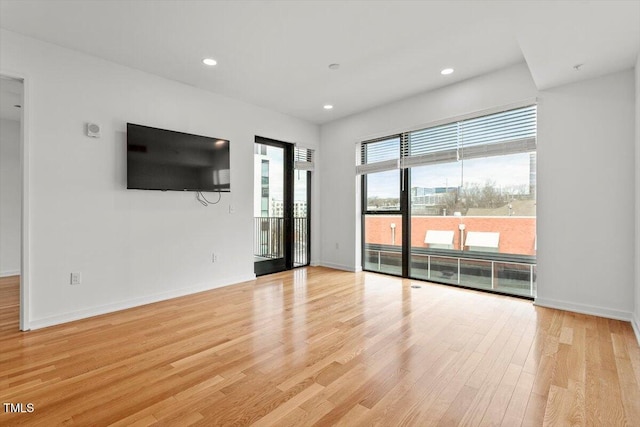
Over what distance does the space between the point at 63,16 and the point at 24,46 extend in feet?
2.15

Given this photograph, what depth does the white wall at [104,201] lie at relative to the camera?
2928 mm

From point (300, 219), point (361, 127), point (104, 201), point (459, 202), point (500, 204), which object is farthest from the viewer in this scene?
point (300, 219)

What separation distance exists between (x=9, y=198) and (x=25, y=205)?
12.1ft

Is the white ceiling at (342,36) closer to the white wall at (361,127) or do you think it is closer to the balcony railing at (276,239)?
the white wall at (361,127)

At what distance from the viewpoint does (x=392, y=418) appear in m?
1.60

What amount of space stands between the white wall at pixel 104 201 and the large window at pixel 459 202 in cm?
254

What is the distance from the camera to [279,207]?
17.8ft

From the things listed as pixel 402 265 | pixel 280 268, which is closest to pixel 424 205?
pixel 402 265

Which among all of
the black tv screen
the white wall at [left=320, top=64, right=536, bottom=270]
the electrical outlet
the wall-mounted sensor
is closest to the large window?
the white wall at [left=320, top=64, right=536, bottom=270]

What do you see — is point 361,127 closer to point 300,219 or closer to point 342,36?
point 300,219

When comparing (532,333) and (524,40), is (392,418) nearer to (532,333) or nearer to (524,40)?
(532,333)

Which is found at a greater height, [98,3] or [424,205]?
[98,3]

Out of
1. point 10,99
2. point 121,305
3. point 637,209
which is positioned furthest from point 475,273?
point 10,99

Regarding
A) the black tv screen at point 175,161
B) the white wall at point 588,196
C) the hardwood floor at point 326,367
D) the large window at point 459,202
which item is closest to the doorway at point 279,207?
the black tv screen at point 175,161
